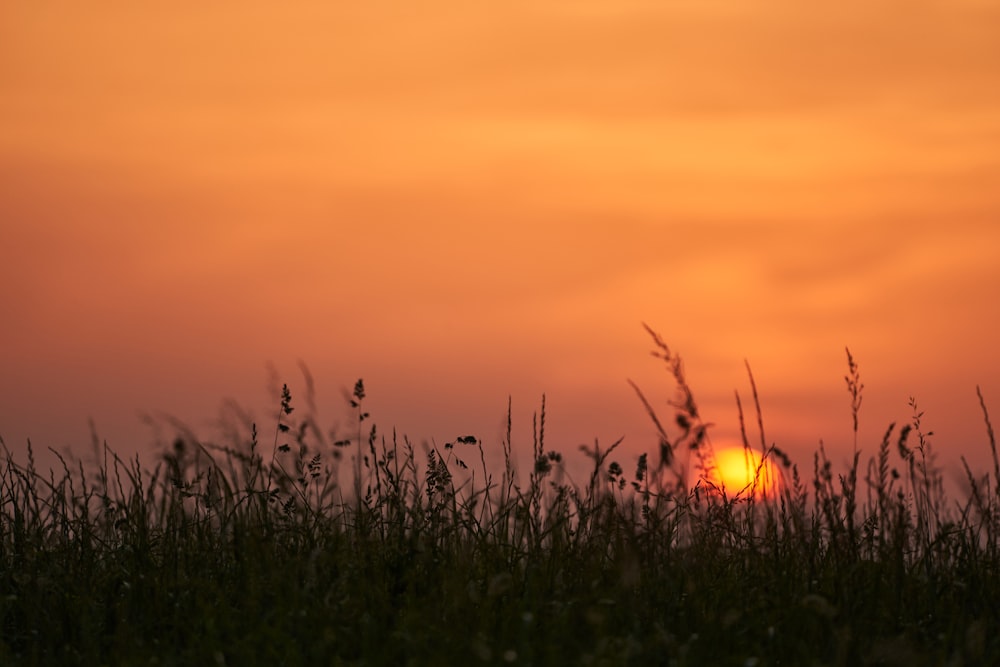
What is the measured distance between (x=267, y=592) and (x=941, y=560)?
3.18 m

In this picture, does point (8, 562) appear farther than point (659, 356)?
Yes

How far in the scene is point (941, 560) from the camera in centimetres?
565

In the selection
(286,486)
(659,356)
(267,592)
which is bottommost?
(267,592)

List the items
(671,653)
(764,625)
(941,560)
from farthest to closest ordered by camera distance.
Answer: (941,560)
(764,625)
(671,653)

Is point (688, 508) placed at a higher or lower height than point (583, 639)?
higher

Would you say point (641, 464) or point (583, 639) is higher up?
point (641, 464)

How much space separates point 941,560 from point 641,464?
1500 mm

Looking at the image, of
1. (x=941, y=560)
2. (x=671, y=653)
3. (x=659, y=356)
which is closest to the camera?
(x=671, y=653)

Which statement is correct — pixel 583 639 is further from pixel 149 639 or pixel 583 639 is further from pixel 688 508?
pixel 149 639

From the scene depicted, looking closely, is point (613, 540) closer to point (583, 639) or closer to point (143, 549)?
point (583, 639)

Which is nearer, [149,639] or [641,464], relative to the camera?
[149,639]

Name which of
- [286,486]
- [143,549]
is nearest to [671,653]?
[286,486]

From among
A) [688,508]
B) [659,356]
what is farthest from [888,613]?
[659,356]

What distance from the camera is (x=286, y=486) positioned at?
5660 mm
